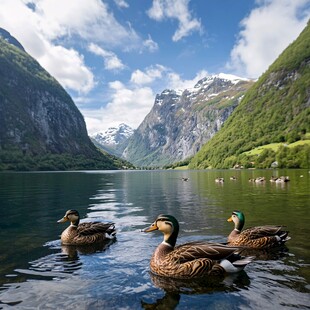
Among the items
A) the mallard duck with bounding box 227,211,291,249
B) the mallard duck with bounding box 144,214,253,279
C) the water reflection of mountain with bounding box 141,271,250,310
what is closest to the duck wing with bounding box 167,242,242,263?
the mallard duck with bounding box 144,214,253,279

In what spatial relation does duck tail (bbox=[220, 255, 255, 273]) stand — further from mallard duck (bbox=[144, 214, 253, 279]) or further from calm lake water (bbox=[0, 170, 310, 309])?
calm lake water (bbox=[0, 170, 310, 309])

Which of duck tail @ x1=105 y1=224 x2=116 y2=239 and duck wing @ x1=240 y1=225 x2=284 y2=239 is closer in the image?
→ duck wing @ x1=240 y1=225 x2=284 y2=239

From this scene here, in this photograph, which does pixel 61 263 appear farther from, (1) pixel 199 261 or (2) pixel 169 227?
(1) pixel 199 261

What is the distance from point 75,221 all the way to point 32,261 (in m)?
4.14

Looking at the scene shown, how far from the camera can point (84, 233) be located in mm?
18641

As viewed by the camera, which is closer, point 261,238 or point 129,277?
point 129,277

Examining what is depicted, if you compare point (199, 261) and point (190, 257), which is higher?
point (190, 257)

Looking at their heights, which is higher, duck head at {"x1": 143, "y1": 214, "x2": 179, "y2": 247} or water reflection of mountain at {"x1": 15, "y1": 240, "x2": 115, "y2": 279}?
duck head at {"x1": 143, "y1": 214, "x2": 179, "y2": 247}

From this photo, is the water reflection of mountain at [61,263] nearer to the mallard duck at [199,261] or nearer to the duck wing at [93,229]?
the duck wing at [93,229]

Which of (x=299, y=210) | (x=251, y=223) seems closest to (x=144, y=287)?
(x=251, y=223)

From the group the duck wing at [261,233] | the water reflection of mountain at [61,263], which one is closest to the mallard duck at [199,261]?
the water reflection of mountain at [61,263]

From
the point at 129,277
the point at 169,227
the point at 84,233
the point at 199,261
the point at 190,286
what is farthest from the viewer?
the point at 84,233

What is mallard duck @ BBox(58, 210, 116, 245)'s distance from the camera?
60.6 feet

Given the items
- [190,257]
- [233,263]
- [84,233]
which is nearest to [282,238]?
[233,263]
